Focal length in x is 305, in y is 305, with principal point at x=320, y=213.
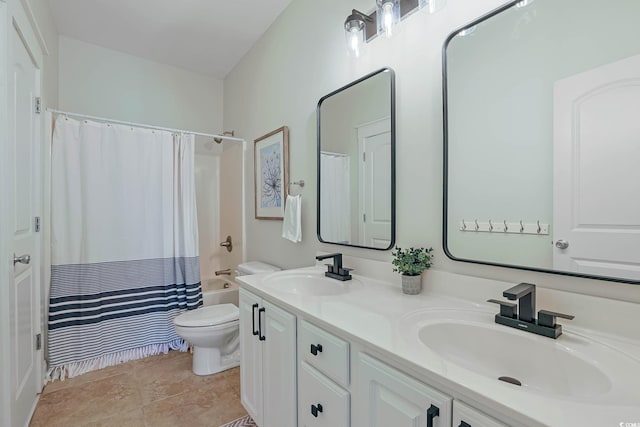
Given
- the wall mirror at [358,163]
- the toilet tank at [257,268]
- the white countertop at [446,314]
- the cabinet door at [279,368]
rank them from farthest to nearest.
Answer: the toilet tank at [257,268], the wall mirror at [358,163], the cabinet door at [279,368], the white countertop at [446,314]

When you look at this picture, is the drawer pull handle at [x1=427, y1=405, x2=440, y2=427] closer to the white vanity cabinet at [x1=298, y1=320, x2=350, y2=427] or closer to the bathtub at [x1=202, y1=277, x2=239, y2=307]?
the white vanity cabinet at [x1=298, y1=320, x2=350, y2=427]

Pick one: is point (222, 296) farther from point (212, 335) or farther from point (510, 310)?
point (510, 310)

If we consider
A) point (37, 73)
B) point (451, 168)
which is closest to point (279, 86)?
point (37, 73)

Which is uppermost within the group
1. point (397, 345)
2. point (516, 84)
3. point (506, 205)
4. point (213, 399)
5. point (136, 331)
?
point (516, 84)

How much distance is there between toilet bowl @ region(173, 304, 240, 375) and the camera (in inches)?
80.4

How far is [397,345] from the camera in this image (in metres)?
0.79

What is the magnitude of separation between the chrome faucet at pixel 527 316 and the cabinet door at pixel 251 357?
3.17 feet

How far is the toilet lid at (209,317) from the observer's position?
206cm

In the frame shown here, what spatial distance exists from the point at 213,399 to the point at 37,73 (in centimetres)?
221

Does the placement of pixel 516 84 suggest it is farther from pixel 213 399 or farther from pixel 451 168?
pixel 213 399

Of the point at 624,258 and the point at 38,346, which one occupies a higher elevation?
the point at 624,258

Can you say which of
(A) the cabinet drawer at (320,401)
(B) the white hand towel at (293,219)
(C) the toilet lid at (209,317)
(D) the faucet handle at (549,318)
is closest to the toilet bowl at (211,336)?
(C) the toilet lid at (209,317)

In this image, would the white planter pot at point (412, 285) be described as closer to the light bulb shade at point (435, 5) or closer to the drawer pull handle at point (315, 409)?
the drawer pull handle at point (315, 409)

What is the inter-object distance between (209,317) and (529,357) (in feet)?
6.31
